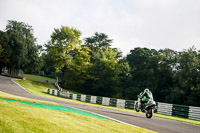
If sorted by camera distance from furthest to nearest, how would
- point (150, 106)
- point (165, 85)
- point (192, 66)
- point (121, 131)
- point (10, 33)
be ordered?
point (10, 33), point (165, 85), point (192, 66), point (150, 106), point (121, 131)

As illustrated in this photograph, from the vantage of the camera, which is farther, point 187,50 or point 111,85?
point 111,85

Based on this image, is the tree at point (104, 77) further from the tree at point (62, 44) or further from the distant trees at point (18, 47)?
the distant trees at point (18, 47)

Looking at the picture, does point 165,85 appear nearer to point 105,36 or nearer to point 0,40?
point 105,36

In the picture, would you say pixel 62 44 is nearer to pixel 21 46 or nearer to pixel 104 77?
pixel 21 46

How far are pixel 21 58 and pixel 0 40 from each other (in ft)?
20.5

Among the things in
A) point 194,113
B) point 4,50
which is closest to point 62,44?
point 4,50

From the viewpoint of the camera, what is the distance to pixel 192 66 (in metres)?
38.7

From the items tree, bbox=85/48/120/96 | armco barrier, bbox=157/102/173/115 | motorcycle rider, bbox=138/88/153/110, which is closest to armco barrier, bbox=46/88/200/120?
armco barrier, bbox=157/102/173/115

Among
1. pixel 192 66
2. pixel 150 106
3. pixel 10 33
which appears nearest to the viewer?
pixel 150 106

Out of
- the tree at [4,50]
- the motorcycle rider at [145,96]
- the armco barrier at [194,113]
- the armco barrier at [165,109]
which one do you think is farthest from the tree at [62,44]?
the motorcycle rider at [145,96]

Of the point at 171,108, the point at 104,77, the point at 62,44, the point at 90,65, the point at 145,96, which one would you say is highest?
the point at 62,44

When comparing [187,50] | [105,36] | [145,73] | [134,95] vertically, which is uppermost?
[105,36]

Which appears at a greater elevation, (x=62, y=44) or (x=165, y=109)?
(x=62, y=44)

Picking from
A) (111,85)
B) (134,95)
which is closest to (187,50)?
(134,95)
